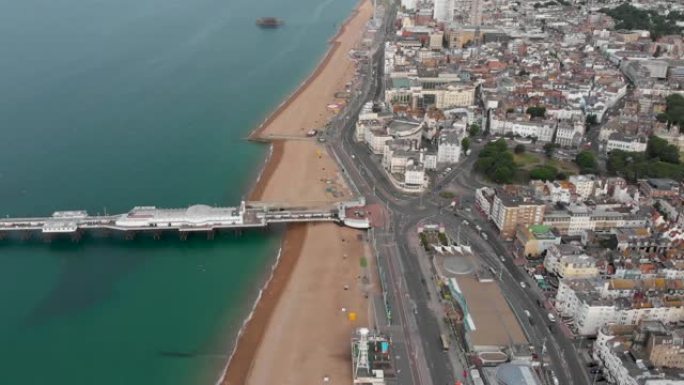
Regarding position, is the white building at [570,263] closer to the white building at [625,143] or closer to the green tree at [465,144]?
the green tree at [465,144]

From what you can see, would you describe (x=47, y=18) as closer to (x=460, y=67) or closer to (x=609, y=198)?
(x=460, y=67)

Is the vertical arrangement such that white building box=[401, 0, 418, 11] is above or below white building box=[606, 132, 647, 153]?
above

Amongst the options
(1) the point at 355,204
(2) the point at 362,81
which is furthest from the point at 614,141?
(2) the point at 362,81

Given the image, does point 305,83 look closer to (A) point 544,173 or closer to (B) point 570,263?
(A) point 544,173

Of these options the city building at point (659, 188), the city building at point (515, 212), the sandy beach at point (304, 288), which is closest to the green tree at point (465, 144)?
the sandy beach at point (304, 288)

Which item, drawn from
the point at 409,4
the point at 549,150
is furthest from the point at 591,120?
the point at 409,4

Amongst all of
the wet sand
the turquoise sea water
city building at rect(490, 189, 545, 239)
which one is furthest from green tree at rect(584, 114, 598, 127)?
the turquoise sea water

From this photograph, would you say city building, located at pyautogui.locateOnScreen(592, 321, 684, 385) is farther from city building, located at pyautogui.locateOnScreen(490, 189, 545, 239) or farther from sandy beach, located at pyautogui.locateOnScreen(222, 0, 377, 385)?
sandy beach, located at pyautogui.locateOnScreen(222, 0, 377, 385)
